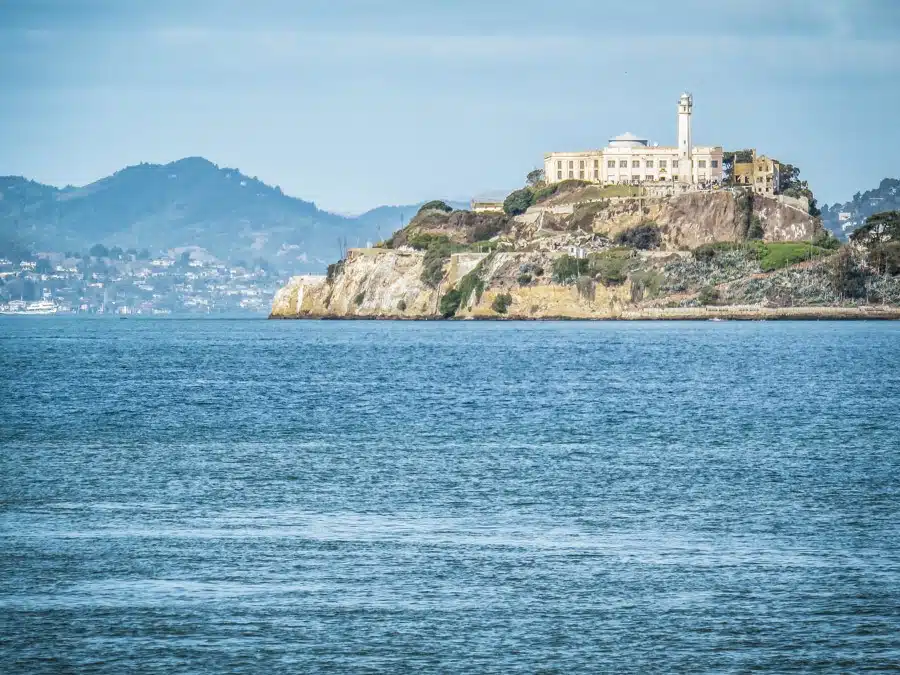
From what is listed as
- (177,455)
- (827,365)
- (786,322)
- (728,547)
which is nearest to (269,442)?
(177,455)

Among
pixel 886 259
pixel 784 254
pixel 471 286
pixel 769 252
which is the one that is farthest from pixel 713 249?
pixel 471 286

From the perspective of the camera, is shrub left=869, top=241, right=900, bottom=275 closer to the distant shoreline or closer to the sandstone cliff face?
the distant shoreline

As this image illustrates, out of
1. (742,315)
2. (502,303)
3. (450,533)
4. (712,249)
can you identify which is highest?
(712,249)

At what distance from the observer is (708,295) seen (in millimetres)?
151000

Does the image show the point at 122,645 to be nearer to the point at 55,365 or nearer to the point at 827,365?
the point at 827,365

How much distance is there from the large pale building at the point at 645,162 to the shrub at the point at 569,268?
2142cm

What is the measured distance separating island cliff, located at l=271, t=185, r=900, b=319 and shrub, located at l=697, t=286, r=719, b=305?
0.35 ft

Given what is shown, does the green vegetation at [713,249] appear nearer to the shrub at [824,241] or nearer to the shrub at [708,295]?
the shrub at [708,295]

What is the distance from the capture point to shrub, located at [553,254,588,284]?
153 meters

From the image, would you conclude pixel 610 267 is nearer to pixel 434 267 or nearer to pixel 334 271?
pixel 434 267

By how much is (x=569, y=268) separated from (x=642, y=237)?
43.4 feet

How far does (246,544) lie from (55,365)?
5967 cm

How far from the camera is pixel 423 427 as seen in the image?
4216 cm

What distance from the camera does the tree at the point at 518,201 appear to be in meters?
182
